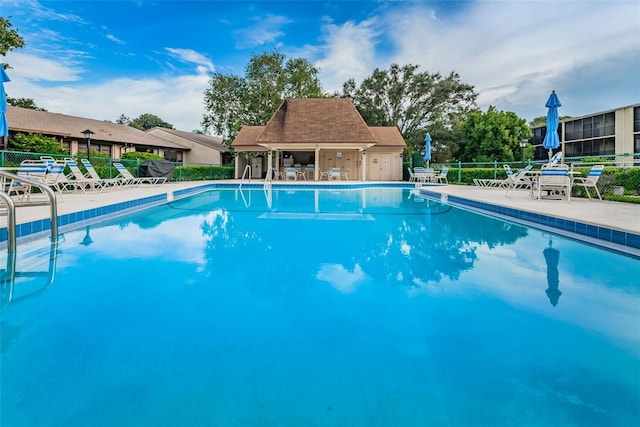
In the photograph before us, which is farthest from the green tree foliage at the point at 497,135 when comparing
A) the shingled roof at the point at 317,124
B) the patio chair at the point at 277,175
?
the patio chair at the point at 277,175

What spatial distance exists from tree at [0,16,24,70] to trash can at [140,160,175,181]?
6148 millimetres

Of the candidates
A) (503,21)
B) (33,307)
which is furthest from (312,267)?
(503,21)

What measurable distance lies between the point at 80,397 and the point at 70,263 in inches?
115

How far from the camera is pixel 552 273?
374cm

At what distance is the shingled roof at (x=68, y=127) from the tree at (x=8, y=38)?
17.5 feet

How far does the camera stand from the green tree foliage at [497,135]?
28734mm

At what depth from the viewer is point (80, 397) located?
1620 mm

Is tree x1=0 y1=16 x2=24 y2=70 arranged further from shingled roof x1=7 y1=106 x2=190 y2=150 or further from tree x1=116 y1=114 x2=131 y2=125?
tree x1=116 y1=114 x2=131 y2=125

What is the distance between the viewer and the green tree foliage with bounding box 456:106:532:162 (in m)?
28.7

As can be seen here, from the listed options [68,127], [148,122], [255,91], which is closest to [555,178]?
[255,91]

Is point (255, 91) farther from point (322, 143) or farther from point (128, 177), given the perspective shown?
point (128, 177)

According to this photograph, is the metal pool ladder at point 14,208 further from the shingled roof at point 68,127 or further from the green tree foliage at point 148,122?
the green tree foliage at point 148,122

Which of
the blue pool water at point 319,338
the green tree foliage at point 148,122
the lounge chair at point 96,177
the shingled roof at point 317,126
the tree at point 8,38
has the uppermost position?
the green tree foliage at point 148,122

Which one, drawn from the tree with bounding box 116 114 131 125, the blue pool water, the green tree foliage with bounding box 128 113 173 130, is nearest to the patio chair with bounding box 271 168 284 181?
the blue pool water
